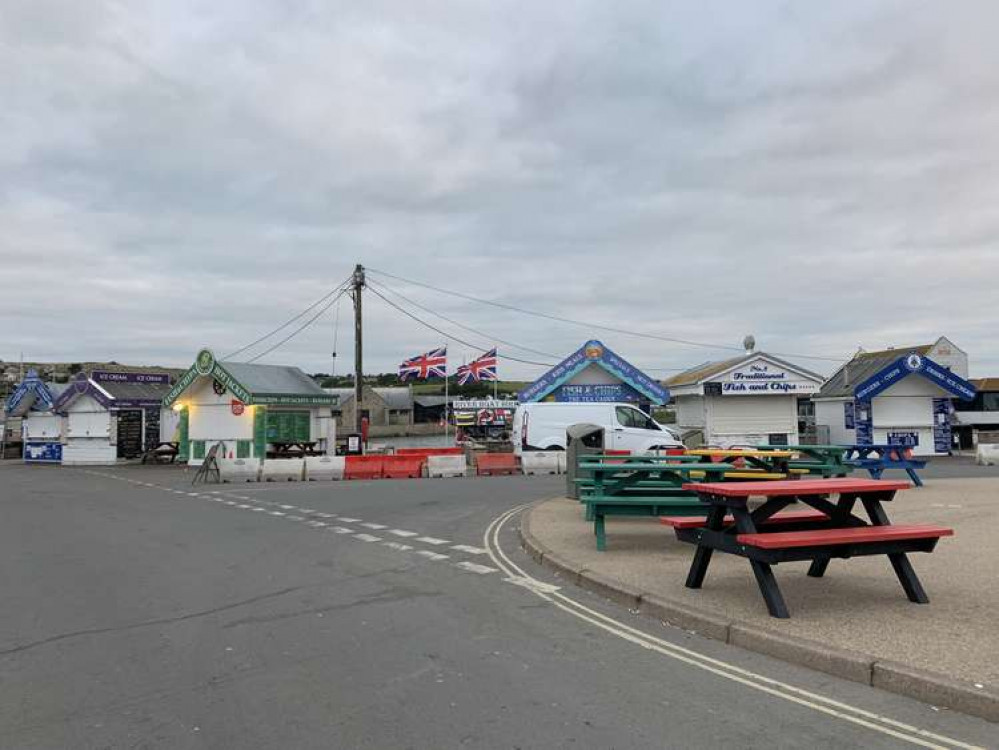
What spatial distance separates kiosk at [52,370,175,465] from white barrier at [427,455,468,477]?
19.8 meters

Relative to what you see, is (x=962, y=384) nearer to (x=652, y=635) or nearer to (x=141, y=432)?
(x=652, y=635)

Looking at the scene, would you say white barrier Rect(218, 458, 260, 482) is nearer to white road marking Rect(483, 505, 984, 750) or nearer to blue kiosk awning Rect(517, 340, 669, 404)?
blue kiosk awning Rect(517, 340, 669, 404)

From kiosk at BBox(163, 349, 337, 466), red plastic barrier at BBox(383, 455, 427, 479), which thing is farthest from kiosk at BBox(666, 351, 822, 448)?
kiosk at BBox(163, 349, 337, 466)

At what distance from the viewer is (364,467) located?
80.8ft

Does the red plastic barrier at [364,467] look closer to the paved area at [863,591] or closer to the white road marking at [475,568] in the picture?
the paved area at [863,591]

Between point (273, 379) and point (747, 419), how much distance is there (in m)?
19.8

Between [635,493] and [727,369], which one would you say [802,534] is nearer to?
[635,493]

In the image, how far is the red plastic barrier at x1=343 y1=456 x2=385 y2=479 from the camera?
24469 millimetres

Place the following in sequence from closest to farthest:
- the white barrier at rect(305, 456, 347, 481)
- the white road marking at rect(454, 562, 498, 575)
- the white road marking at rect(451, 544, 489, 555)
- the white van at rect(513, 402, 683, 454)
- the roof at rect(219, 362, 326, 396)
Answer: the white road marking at rect(454, 562, 498, 575)
the white road marking at rect(451, 544, 489, 555)
the white van at rect(513, 402, 683, 454)
the white barrier at rect(305, 456, 347, 481)
the roof at rect(219, 362, 326, 396)

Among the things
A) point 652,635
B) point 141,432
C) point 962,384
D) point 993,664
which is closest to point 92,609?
point 652,635

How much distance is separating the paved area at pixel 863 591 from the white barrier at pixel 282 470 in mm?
15126

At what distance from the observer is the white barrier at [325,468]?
24516mm

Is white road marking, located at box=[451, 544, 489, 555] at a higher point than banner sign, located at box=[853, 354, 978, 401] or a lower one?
lower

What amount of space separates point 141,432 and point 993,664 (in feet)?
129
